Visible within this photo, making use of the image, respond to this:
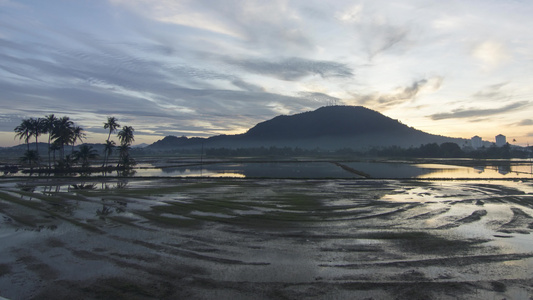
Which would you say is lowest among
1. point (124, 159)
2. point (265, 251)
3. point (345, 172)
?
point (265, 251)

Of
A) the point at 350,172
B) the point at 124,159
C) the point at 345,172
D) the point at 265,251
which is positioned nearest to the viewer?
the point at 265,251

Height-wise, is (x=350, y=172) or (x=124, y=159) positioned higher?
(x=124, y=159)

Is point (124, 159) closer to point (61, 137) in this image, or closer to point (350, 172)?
point (61, 137)

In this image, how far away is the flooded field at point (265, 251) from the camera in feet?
24.1

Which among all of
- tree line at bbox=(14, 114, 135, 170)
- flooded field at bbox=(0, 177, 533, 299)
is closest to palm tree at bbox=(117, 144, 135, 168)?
tree line at bbox=(14, 114, 135, 170)

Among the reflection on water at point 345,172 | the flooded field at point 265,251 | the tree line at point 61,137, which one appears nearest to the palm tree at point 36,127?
the tree line at point 61,137

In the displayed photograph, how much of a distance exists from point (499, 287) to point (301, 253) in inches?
213

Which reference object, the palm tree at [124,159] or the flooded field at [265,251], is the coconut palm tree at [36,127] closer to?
the palm tree at [124,159]

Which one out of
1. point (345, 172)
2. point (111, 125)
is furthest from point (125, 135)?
point (345, 172)

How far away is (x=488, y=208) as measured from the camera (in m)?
18.4

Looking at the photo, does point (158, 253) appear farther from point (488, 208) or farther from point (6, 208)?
point (488, 208)

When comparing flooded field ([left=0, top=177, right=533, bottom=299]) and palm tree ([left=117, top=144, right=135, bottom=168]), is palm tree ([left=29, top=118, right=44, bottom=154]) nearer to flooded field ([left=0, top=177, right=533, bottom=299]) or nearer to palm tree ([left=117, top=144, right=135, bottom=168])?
palm tree ([left=117, top=144, right=135, bottom=168])

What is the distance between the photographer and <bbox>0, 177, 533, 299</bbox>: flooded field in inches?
289

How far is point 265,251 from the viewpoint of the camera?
10.1m
